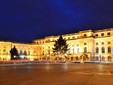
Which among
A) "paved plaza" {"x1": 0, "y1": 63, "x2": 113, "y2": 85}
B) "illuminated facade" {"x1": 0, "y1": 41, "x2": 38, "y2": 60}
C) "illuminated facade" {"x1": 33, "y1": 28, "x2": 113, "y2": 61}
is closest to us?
"paved plaza" {"x1": 0, "y1": 63, "x2": 113, "y2": 85}

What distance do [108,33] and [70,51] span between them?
1134 inches

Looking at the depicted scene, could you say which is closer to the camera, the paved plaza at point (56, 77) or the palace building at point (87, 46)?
the paved plaza at point (56, 77)

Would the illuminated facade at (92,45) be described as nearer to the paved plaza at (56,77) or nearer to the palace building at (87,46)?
the palace building at (87,46)

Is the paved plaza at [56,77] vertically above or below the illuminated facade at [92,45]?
below

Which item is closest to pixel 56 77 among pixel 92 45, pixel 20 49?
pixel 92 45

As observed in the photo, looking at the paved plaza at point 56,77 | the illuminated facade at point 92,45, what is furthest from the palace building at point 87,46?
the paved plaza at point 56,77

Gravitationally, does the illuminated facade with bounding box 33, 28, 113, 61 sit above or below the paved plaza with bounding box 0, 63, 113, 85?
above

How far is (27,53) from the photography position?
16162 centimetres

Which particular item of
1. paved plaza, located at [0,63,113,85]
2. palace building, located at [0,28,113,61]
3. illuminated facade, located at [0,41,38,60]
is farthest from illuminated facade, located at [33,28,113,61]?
paved plaza, located at [0,63,113,85]

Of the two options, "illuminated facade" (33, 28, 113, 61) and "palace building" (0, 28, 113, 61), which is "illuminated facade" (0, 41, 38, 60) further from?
"illuminated facade" (33, 28, 113, 61)

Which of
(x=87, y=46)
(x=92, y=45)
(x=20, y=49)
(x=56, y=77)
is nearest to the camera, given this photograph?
(x=56, y=77)

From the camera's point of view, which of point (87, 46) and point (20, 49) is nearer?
point (87, 46)

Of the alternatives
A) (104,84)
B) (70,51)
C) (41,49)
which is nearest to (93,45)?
(70,51)

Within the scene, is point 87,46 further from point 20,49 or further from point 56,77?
point 56,77
